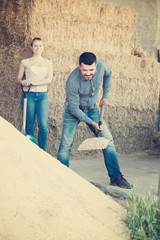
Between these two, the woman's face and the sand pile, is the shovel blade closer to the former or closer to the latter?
the sand pile

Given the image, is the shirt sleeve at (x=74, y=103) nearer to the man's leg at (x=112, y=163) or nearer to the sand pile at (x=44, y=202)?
the man's leg at (x=112, y=163)

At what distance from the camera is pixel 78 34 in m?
5.95

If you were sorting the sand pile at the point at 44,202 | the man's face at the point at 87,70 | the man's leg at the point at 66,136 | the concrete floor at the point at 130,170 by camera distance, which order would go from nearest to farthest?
1. the sand pile at the point at 44,202
2. the man's face at the point at 87,70
3. the man's leg at the point at 66,136
4. the concrete floor at the point at 130,170

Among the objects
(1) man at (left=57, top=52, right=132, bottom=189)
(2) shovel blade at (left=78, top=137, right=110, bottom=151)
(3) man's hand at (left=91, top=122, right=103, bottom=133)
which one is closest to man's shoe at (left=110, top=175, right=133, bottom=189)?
(1) man at (left=57, top=52, right=132, bottom=189)

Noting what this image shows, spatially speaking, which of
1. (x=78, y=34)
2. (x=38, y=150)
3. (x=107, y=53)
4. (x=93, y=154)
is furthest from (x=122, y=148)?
(x=38, y=150)

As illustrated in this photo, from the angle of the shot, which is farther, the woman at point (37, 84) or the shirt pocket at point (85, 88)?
the woman at point (37, 84)

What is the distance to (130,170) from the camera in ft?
17.6

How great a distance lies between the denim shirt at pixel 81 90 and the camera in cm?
415

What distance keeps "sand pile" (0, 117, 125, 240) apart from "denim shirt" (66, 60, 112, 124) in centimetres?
132

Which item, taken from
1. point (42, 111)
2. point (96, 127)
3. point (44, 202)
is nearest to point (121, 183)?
point (96, 127)

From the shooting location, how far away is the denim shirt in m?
4.15

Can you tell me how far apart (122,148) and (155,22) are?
2.24m

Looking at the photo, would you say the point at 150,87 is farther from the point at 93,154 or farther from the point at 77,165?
the point at 77,165

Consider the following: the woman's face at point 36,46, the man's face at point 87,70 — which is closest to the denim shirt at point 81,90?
the man's face at point 87,70
